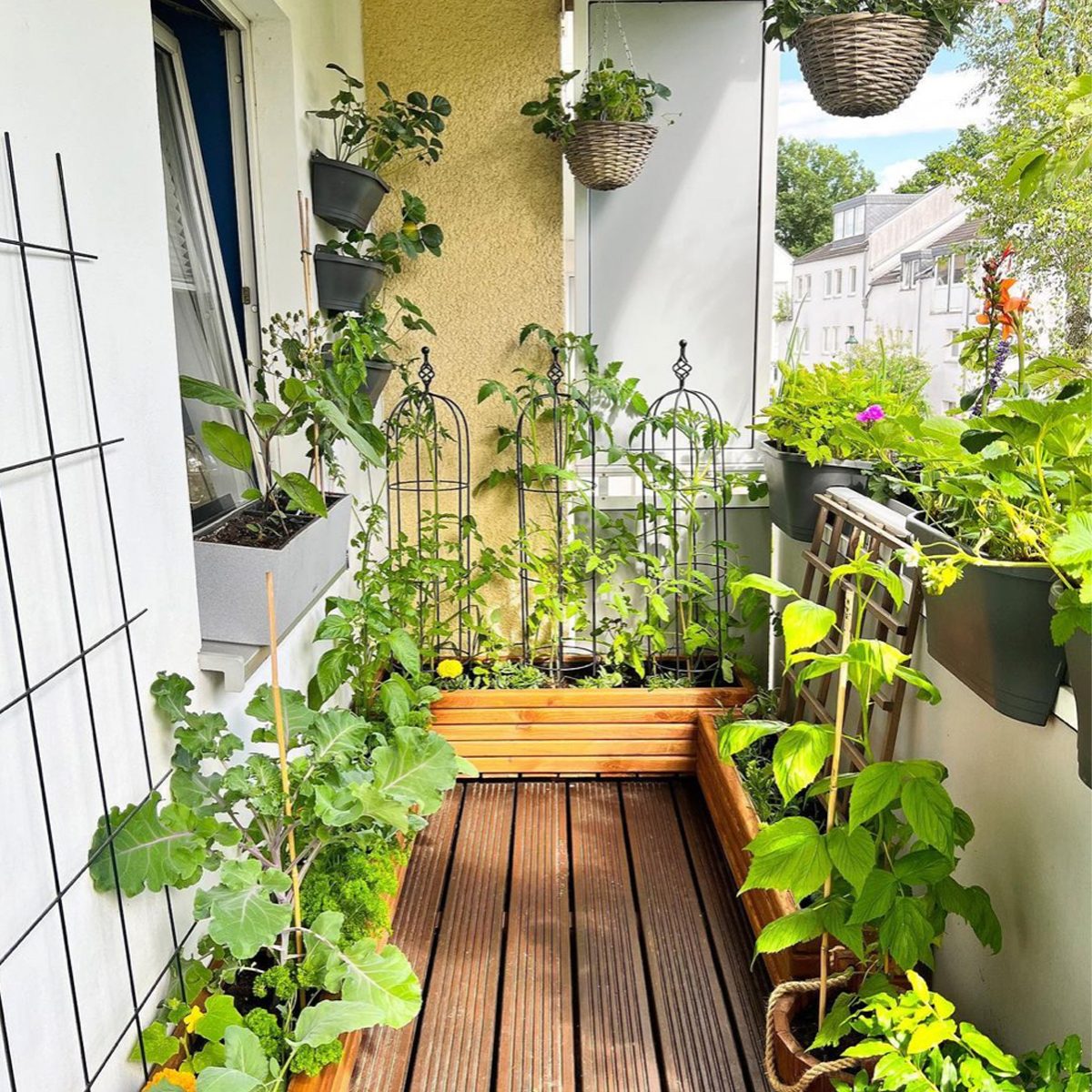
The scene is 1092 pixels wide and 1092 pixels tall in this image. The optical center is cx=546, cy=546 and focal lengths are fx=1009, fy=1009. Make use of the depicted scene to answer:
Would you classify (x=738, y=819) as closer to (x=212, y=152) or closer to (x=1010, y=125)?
(x=1010, y=125)

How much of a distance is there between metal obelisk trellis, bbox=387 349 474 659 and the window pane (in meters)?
0.86

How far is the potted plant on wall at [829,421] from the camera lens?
8.25 feet

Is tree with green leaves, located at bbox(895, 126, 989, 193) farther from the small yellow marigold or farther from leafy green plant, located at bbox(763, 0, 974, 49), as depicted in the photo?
the small yellow marigold

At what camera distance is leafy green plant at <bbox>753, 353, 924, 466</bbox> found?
2484 mm

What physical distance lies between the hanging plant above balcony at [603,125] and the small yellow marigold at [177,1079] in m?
2.54

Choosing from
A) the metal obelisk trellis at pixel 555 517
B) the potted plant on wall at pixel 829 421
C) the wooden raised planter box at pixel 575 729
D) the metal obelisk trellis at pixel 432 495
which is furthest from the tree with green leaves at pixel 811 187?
the wooden raised planter box at pixel 575 729

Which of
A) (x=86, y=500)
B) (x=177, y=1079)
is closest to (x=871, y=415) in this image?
(x=86, y=500)

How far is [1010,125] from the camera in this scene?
204 centimetres

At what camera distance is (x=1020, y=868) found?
151 cm

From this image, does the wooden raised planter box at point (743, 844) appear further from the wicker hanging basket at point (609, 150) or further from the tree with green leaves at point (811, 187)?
the wicker hanging basket at point (609, 150)

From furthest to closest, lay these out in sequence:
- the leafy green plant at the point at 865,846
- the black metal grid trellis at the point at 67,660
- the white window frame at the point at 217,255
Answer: the white window frame at the point at 217,255 < the leafy green plant at the point at 865,846 < the black metal grid trellis at the point at 67,660

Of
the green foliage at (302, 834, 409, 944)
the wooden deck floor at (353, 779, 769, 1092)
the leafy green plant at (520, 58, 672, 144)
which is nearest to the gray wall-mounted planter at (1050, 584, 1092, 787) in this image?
the wooden deck floor at (353, 779, 769, 1092)

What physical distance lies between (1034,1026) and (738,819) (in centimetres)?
94

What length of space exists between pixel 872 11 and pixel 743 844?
185cm
